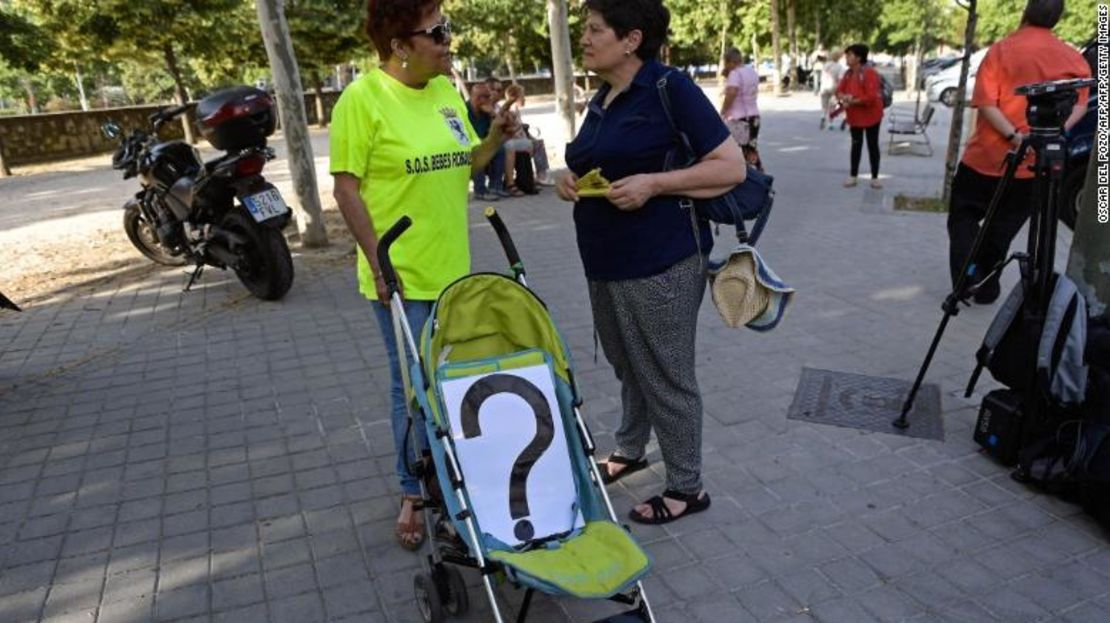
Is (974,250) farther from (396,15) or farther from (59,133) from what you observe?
(59,133)

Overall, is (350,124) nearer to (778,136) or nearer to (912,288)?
(912,288)

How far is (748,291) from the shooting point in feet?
9.78

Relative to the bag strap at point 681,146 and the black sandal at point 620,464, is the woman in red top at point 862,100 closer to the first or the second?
the black sandal at point 620,464

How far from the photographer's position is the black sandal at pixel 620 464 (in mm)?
3685

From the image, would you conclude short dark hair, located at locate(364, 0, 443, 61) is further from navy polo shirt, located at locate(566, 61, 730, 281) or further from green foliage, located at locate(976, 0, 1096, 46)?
green foliage, located at locate(976, 0, 1096, 46)

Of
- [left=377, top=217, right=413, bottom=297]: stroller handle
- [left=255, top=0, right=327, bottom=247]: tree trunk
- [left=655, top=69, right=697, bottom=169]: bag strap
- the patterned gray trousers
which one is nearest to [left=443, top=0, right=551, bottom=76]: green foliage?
[left=255, top=0, right=327, bottom=247]: tree trunk

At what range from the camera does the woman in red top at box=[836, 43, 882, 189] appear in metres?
10.0

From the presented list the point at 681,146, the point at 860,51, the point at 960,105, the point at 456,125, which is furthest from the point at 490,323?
the point at 860,51

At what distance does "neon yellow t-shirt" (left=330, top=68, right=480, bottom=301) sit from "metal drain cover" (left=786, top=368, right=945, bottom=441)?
224 centimetres

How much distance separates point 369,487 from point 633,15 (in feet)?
7.95

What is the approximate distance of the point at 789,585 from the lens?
293 centimetres

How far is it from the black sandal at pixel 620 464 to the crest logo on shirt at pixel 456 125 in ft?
5.33

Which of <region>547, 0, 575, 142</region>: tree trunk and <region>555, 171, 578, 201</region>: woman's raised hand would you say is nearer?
<region>555, 171, 578, 201</region>: woman's raised hand

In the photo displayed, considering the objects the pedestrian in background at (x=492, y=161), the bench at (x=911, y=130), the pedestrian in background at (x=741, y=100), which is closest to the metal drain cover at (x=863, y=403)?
the pedestrian in background at (x=741, y=100)
